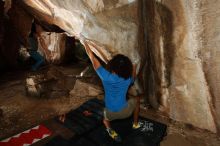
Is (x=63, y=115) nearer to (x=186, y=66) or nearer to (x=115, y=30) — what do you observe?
(x=115, y=30)

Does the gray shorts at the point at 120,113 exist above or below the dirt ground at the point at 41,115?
above

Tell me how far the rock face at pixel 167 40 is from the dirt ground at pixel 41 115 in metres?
0.18

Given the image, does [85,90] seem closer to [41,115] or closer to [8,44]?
[41,115]

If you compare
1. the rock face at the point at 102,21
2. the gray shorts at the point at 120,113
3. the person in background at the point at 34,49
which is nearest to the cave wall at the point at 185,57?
the rock face at the point at 102,21

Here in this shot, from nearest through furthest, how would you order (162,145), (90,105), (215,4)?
(215,4) → (162,145) → (90,105)

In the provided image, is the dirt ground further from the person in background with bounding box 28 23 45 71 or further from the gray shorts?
the person in background with bounding box 28 23 45 71

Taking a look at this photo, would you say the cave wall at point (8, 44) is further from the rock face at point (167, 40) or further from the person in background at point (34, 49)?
the rock face at point (167, 40)

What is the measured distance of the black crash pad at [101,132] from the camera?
165 inches

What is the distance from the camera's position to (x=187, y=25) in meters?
4.00

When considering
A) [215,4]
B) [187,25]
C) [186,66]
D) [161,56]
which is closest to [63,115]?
[161,56]

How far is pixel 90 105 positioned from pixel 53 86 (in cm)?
160

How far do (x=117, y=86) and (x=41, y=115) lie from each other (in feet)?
7.36

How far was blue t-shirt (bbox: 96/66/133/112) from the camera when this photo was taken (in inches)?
153

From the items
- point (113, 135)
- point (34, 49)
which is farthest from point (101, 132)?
point (34, 49)
